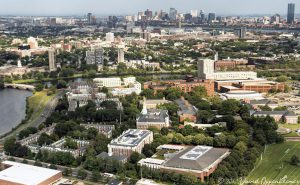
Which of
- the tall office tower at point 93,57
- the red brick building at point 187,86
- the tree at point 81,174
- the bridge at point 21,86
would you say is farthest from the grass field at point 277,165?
the tall office tower at point 93,57

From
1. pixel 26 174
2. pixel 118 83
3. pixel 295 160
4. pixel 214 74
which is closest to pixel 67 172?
pixel 26 174

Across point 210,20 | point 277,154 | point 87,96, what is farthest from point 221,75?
point 210,20

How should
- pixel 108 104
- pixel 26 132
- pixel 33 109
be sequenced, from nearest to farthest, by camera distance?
pixel 26 132
pixel 108 104
pixel 33 109

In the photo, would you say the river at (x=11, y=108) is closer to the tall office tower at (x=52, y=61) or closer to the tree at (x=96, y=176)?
the tall office tower at (x=52, y=61)

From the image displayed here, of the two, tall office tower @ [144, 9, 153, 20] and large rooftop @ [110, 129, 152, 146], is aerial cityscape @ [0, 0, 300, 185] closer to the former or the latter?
large rooftop @ [110, 129, 152, 146]

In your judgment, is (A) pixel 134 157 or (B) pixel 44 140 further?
(B) pixel 44 140

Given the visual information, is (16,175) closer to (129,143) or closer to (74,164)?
(74,164)

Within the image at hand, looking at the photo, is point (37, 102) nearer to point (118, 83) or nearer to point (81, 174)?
point (118, 83)
